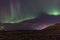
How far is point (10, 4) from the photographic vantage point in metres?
1.37

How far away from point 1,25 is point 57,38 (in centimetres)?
34

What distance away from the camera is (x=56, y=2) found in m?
1.36

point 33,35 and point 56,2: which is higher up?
point 56,2

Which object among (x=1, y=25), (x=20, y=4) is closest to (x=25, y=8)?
(x=20, y=4)

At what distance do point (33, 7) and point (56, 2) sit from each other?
0.14 meters

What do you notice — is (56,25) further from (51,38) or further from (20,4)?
(20,4)

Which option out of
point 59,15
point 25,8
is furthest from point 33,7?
point 59,15

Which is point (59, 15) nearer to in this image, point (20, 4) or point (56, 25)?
point (56, 25)

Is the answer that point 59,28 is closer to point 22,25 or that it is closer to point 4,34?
point 22,25

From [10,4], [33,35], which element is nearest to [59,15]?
[33,35]

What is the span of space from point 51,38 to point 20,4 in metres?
0.29

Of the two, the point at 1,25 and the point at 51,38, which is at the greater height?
the point at 1,25

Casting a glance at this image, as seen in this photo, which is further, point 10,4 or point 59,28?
point 10,4

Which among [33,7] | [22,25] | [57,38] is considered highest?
[33,7]
